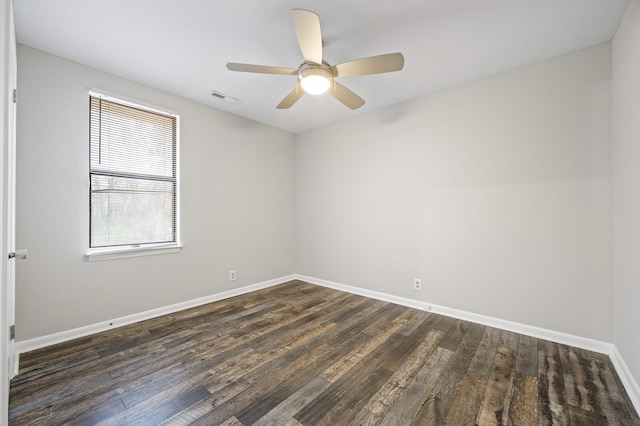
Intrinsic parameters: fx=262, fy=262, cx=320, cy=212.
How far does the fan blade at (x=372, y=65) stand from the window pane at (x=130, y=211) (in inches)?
94.5

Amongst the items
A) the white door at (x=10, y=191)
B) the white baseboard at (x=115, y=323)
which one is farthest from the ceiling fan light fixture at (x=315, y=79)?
the white baseboard at (x=115, y=323)

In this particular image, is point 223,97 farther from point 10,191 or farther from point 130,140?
point 10,191

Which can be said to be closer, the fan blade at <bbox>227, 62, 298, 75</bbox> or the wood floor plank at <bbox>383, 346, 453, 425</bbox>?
the wood floor plank at <bbox>383, 346, 453, 425</bbox>

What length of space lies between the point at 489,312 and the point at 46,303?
13.8 ft

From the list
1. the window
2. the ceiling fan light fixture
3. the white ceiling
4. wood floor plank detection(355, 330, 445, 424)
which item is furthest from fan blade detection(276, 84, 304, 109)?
wood floor plank detection(355, 330, 445, 424)

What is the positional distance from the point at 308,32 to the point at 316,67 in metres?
0.37

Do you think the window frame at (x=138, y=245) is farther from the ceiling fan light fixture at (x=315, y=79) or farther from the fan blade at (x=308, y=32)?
the fan blade at (x=308, y=32)

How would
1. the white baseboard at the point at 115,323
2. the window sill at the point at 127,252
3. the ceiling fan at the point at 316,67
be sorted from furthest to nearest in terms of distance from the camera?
the window sill at the point at 127,252, the white baseboard at the point at 115,323, the ceiling fan at the point at 316,67

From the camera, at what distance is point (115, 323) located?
266cm

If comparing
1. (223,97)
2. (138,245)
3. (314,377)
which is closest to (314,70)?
(223,97)

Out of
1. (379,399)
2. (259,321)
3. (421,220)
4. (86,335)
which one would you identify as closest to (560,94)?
(421,220)

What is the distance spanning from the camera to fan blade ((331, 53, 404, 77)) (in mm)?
1838

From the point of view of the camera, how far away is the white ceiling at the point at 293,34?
72.2 inches

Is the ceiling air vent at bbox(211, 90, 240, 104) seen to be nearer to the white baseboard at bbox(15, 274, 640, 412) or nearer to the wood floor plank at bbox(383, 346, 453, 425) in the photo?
the white baseboard at bbox(15, 274, 640, 412)
